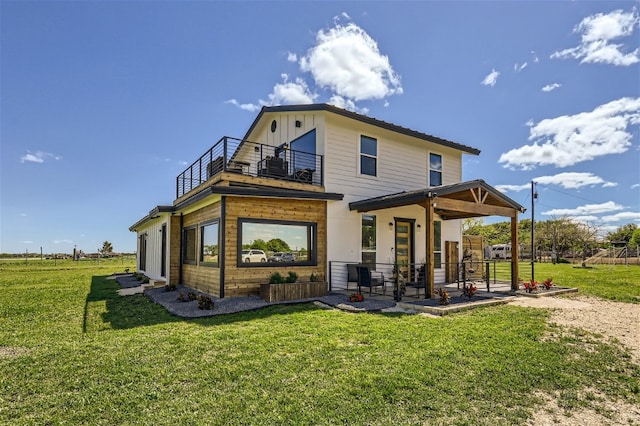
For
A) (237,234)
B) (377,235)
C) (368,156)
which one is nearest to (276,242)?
(237,234)

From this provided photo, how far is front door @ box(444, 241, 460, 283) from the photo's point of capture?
1377cm

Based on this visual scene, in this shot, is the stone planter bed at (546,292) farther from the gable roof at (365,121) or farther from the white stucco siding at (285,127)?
the white stucco siding at (285,127)

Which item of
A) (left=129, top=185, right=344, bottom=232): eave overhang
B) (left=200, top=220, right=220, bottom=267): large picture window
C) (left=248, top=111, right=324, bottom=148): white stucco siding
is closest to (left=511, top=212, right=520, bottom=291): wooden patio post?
(left=129, top=185, right=344, bottom=232): eave overhang

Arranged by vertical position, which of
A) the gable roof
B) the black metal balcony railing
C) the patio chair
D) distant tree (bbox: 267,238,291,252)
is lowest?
the patio chair

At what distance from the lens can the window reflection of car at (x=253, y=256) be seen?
956cm

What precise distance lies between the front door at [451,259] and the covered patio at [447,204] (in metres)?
1.76

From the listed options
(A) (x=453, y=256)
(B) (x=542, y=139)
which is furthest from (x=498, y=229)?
(A) (x=453, y=256)

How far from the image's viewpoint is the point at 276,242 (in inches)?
397

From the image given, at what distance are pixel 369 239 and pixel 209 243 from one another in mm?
5281

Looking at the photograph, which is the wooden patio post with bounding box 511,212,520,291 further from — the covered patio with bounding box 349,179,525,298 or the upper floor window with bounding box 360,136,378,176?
the upper floor window with bounding box 360,136,378,176

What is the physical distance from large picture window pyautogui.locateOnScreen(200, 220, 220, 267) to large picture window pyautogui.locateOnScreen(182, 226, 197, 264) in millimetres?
876

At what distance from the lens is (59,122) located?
60.5ft

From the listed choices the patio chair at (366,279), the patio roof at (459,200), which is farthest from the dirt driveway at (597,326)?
the patio chair at (366,279)

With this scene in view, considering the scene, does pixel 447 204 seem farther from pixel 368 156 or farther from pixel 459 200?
pixel 368 156
